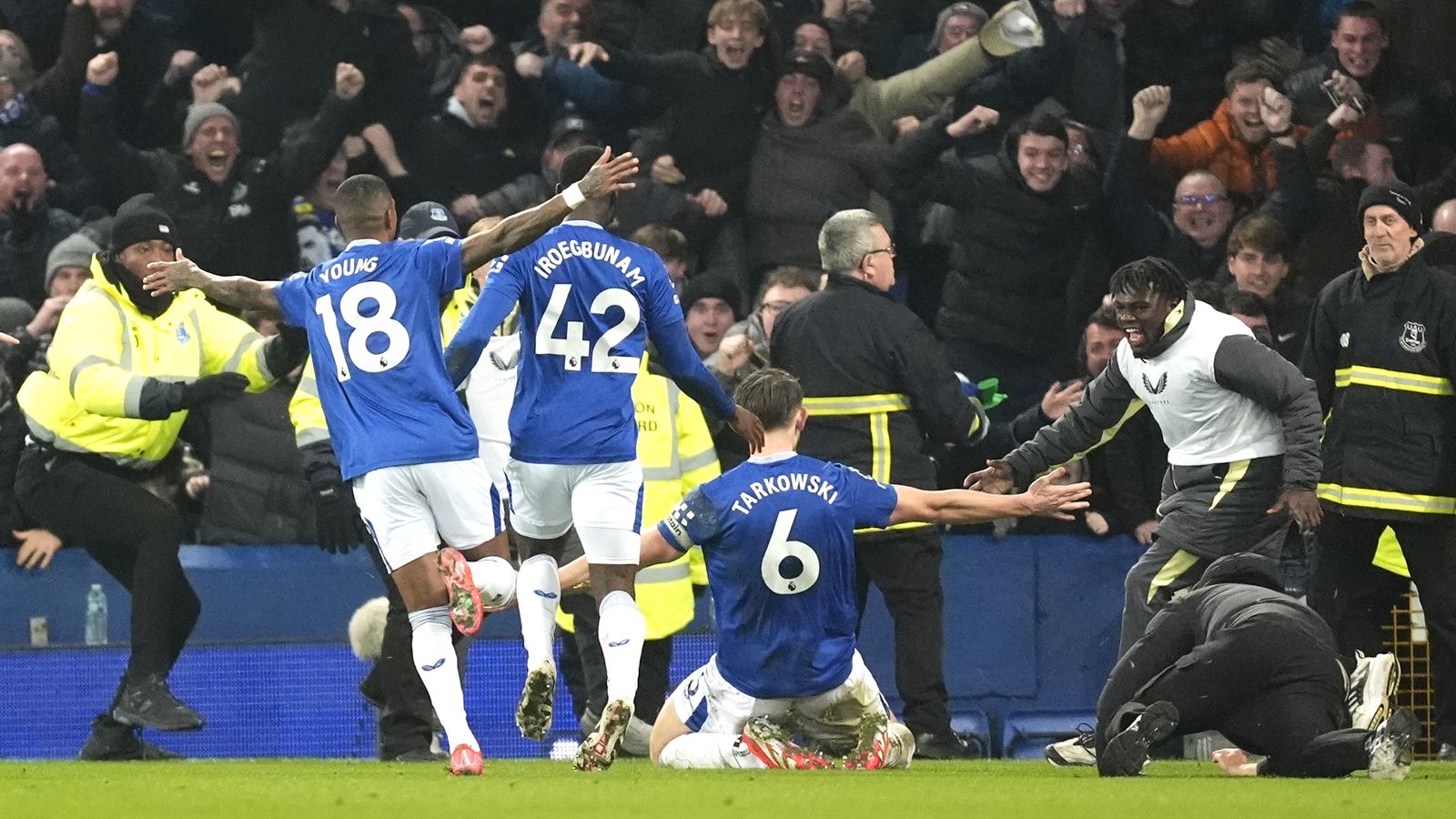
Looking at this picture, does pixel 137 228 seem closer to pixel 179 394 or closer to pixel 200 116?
pixel 179 394

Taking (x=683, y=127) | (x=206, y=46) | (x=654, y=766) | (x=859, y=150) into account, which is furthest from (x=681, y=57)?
(x=654, y=766)

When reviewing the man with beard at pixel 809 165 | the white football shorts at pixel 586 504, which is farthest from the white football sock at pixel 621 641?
the man with beard at pixel 809 165

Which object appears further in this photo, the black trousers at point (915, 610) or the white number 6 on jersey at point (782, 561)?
the black trousers at point (915, 610)

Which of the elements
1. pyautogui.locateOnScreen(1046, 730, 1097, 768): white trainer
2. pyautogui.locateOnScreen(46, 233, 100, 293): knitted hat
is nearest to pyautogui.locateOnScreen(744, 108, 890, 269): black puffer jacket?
pyautogui.locateOnScreen(46, 233, 100, 293): knitted hat

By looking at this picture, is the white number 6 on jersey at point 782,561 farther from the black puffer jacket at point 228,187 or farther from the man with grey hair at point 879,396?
the black puffer jacket at point 228,187

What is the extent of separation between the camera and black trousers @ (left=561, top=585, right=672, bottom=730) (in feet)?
31.8

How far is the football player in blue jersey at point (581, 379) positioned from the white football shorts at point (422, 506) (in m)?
0.34

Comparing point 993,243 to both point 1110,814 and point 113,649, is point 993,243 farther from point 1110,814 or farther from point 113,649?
point 1110,814

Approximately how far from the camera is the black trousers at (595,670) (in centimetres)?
969

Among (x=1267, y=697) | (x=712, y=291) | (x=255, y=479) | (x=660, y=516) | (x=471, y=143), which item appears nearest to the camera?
(x=1267, y=697)

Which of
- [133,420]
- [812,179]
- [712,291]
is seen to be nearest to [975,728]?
[712,291]

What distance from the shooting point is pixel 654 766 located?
8.46 metres

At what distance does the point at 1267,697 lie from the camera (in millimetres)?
7543

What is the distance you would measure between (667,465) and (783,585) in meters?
2.35
